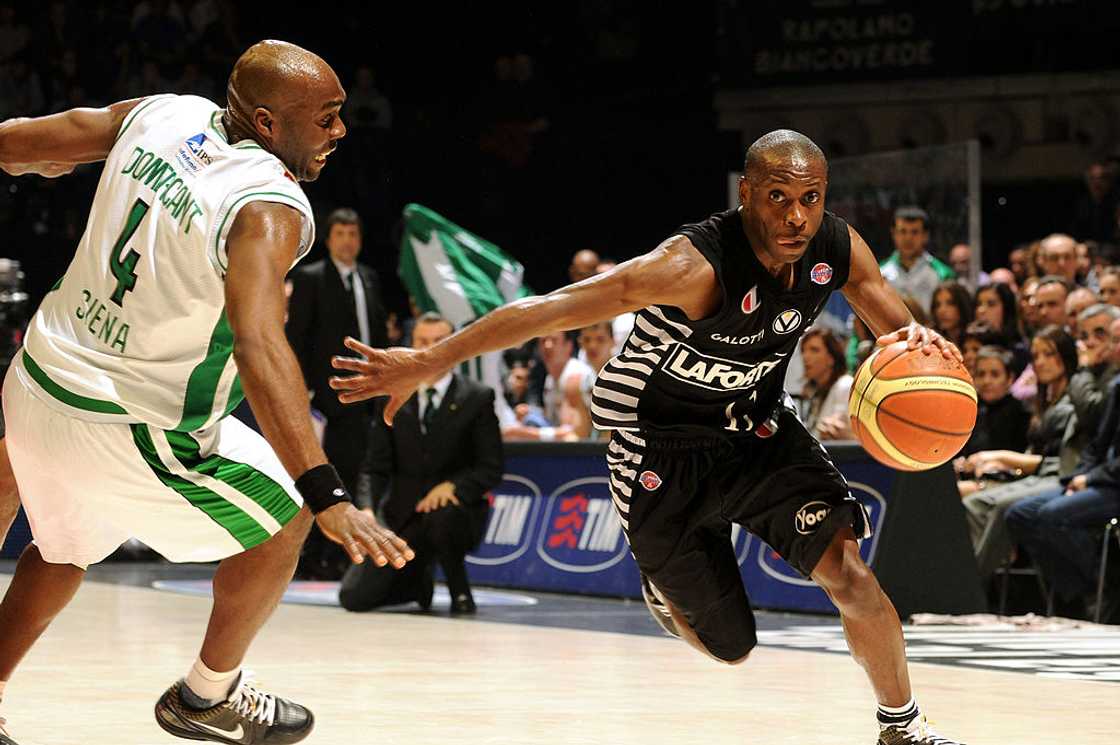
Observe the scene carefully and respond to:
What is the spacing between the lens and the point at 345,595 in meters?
10.5

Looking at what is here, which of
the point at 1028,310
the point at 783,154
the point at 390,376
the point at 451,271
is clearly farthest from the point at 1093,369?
the point at 390,376

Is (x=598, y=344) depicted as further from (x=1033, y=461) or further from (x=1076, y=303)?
(x=1033, y=461)

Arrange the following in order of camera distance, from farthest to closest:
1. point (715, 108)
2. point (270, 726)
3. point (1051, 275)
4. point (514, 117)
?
point (715, 108), point (514, 117), point (1051, 275), point (270, 726)

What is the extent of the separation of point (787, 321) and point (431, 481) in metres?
5.47

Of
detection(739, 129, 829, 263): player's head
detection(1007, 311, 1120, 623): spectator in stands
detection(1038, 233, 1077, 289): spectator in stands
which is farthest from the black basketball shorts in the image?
detection(1038, 233, 1077, 289): spectator in stands

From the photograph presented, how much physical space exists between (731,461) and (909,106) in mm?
13699

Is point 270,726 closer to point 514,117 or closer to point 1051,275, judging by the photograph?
point 1051,275

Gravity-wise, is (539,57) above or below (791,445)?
below

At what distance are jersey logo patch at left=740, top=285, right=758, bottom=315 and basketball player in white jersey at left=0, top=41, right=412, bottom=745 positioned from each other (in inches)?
49.8

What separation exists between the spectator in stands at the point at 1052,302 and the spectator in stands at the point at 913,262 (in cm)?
86

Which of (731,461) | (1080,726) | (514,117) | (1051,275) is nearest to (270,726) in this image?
(731,461)

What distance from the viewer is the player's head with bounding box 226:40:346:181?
4715 millimetres

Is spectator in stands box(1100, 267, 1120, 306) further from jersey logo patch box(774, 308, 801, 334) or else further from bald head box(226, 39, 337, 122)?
bald head box(226, 39, 337, 122)

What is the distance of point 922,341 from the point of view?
535 centimetres
